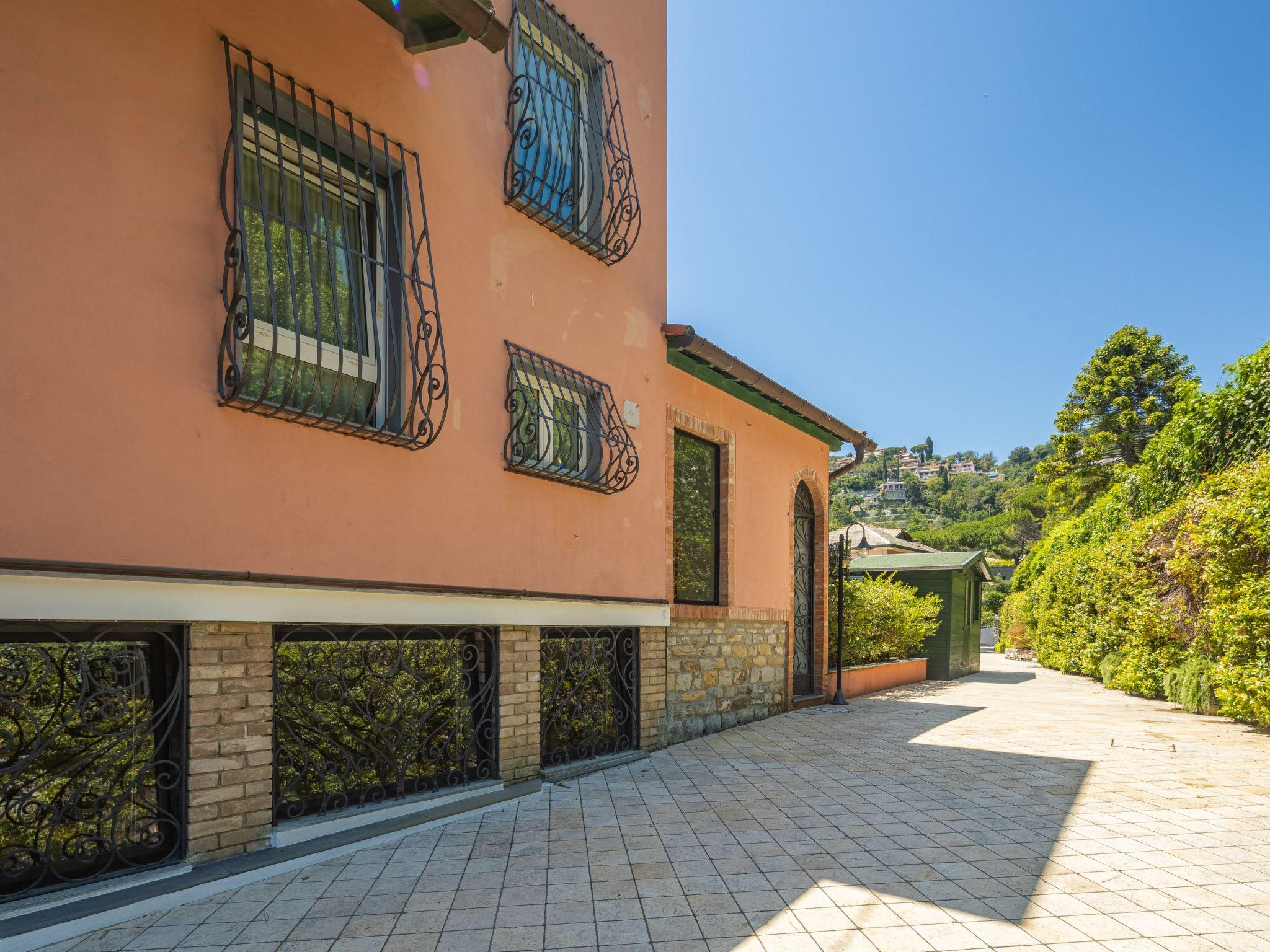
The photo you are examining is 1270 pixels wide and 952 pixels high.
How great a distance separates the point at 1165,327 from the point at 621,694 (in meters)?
31.8

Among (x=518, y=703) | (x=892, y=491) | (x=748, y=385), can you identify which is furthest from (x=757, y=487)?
(x=892, y=491)

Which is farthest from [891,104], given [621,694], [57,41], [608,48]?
[57,41]

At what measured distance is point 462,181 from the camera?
5.34 meters

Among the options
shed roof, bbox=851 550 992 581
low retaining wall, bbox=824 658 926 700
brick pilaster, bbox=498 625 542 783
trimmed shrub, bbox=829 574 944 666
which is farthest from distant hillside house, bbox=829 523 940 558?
brick pilaster, bbox=498 625 542 783

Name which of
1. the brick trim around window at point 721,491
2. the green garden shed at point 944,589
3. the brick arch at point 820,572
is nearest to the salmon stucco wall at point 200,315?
the brick trim around window at point 721,491

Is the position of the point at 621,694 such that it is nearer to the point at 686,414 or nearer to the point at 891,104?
the point at 686,414

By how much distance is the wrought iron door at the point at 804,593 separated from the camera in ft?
37.3

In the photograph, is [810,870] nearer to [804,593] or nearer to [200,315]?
[200,315]

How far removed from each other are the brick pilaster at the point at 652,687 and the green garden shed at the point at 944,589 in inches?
385

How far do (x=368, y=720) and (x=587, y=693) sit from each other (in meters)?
2.43

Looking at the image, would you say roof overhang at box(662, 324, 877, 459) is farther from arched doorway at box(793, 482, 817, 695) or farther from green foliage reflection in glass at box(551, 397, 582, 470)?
green foliage reflection in glass at box(551, 397, 582, 470)

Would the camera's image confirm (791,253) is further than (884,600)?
Yes

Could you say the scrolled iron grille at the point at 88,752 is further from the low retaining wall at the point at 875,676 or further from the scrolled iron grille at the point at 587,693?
the low retaining wall at the point at 875,676

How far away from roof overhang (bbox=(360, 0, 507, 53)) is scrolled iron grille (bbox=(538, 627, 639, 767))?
4.20 metres
